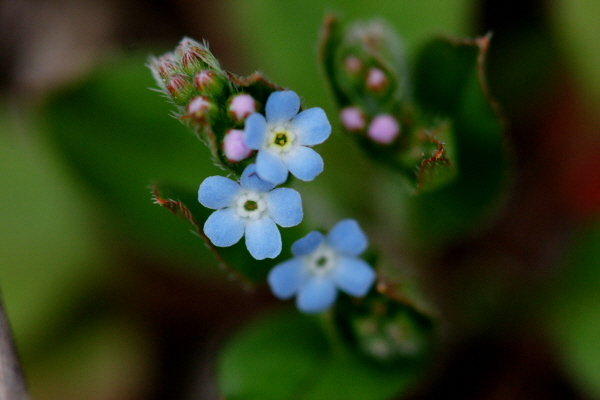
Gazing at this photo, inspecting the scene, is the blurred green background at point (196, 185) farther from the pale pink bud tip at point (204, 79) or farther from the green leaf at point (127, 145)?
the pale pink bud tip at point (204, 79)

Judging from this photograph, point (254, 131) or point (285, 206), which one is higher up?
point (254, 131)

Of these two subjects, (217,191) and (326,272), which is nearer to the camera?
(217,191)

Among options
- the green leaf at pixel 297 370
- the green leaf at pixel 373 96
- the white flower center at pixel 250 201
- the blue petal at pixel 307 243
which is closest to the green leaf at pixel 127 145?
the green leaf at pixel 297 370

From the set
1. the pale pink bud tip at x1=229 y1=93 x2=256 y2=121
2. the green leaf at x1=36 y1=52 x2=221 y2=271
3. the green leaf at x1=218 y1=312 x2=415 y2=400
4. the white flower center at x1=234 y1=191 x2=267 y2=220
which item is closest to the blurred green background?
the green leaf at x1=36 y1=52 x2=221 y2=271

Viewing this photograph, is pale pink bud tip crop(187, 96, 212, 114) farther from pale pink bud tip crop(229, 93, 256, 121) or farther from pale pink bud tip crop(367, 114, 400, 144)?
pale pink bud tip crop(367, 114, 400, 144)

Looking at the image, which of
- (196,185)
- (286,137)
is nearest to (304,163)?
(286,137)

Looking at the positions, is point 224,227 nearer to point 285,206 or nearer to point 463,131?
point 285,206
